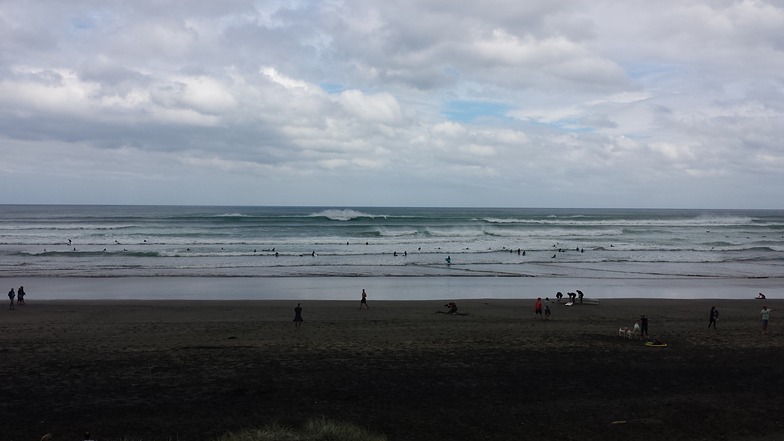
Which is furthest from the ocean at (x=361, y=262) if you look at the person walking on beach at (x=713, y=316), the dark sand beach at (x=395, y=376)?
the person walking on beach at (x=713, y=316)

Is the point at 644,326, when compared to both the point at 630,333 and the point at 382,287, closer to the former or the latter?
the point at 630,333

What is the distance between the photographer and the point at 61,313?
1944 centimetres

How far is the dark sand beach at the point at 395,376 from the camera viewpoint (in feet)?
31.3

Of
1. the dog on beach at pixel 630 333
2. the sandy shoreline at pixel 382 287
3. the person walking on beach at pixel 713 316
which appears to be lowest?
the sandy shoreline at pixel 382 287

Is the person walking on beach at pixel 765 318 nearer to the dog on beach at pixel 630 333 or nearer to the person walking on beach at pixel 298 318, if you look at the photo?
the dog on beach at pixel 630 333

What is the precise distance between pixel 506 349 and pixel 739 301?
48.0 feet

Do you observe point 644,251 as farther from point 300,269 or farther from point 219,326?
point 219,326

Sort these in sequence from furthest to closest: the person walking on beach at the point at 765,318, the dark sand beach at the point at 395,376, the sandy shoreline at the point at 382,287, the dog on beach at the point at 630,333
Result: the sandy shoreline at the point at 382,287 → the person walking on beach at the point at 765,318 → the dog on beach at the point at 630,333 → the dark sand beach at the point at 395,376

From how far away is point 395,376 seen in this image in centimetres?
1209

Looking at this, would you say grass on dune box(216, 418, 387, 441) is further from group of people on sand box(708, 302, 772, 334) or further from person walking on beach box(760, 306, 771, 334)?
person walking on beach box(760, 306, 771, 334)

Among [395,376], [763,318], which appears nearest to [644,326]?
[763,318]

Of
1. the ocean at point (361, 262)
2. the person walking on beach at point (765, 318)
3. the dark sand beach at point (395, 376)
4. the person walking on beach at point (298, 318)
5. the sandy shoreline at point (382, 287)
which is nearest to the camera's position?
the dark sand beach at point (395, 376)

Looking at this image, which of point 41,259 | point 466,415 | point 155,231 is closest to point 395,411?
point 466,415

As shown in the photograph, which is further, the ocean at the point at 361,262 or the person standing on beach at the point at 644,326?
the ocean at the point at 361,262
